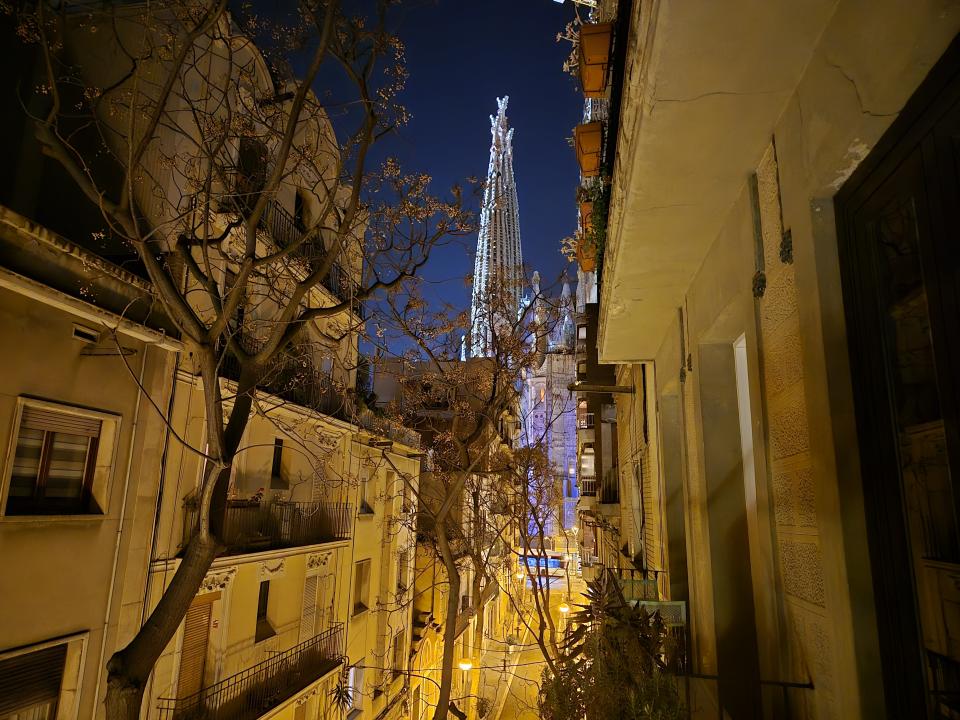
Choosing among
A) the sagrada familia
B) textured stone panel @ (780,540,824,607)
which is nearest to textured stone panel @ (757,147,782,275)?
textured stone panel @ (780,540,824,607)

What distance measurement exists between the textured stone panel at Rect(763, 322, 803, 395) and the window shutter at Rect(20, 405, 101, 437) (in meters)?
9.22

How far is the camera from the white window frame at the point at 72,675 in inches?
353

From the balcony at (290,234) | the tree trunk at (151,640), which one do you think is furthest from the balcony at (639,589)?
the balcony at (290,234)

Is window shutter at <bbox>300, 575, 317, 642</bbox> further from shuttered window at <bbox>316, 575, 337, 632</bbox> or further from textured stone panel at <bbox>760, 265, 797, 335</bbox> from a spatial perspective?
textured stone panel at <bbox>760, 265, 797, 335</bbox>

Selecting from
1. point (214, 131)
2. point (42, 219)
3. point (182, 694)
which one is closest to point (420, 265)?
point (214, 131)

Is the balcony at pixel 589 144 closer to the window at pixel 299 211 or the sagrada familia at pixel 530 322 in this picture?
the sagrada familia at pixel 530 322

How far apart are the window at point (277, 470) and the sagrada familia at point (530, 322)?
18.7ft

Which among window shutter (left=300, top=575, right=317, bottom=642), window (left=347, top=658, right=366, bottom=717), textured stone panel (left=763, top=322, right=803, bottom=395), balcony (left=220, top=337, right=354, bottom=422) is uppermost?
balcony (left=220, top=337, right=354, bottom=422)

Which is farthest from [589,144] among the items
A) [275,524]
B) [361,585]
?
[361,585]

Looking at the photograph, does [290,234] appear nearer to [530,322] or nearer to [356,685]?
[530,322]

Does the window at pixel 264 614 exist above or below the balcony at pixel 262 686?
above

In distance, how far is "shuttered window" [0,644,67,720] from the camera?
26.7 ft

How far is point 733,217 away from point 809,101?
161 cm

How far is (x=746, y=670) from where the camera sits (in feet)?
18.7
